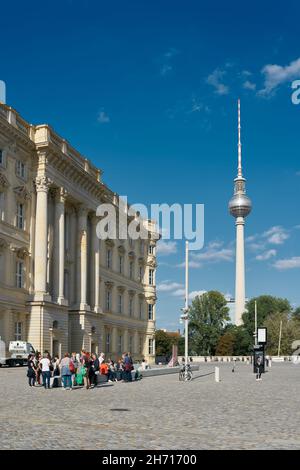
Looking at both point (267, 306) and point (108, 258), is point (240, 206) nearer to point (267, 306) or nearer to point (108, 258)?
point (267, 306)

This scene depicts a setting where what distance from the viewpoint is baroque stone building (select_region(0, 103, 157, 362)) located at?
4838cm

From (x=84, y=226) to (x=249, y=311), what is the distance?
69.4 m

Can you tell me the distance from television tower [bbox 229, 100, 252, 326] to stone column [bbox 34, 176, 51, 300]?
277ft

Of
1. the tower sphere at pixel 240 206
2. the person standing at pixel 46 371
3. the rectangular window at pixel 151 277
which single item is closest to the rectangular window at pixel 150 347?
the rectangular window at pixel 151 277

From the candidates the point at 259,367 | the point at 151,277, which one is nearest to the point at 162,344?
the point at 151,277

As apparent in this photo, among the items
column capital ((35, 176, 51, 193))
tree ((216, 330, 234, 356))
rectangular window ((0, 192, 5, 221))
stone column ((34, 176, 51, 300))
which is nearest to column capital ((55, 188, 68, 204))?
stone column ((34, 176, 51, 300))

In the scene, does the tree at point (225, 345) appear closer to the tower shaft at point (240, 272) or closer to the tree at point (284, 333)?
the tree at point (284, 333)

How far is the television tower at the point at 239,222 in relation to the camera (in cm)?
13362

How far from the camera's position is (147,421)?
14789mm

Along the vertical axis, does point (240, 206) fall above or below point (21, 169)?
above

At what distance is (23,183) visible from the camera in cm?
5109

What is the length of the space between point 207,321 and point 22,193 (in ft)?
215
